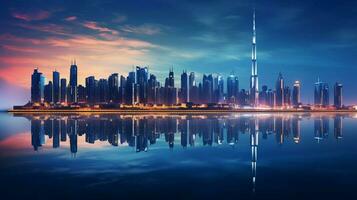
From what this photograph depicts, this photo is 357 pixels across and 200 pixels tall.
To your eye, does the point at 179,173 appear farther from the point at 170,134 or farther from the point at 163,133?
the point at 163,133

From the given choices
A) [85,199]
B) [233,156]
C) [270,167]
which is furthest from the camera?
[233,156]

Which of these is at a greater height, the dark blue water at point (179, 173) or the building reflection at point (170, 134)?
the dark blue water at point (179, 173)

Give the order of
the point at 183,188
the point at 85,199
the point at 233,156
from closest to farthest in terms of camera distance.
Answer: the point at 85,199, the point at 183,188, the point at 233,156

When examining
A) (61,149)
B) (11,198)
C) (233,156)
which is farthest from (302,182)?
(61,149)

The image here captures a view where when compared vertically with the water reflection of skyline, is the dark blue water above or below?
above

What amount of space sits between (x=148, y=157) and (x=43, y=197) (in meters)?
13.5

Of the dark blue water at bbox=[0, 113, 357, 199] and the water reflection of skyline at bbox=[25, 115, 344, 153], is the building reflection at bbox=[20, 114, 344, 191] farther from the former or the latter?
the dark blue water at bbox=[0, 113, 357, 199]

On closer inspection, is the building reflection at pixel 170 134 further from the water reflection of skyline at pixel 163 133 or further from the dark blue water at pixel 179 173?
the dark blue water at pixel 179 173

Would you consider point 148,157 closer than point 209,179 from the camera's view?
No

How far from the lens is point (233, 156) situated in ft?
98.6

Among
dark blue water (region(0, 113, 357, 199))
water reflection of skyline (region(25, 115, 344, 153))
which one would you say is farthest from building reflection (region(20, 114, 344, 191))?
dark blue water (region(0, 113, 357, 199))

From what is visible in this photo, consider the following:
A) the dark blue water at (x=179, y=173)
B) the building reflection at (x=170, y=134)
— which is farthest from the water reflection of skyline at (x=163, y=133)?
the dark blue water at (x=179, y=173)

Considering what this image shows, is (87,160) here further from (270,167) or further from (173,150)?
(270,167)

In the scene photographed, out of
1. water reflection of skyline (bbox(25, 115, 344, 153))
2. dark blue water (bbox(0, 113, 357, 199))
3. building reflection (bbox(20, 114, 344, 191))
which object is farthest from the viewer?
water reflection of skyline (bbox(25, 115, 344, 153))
